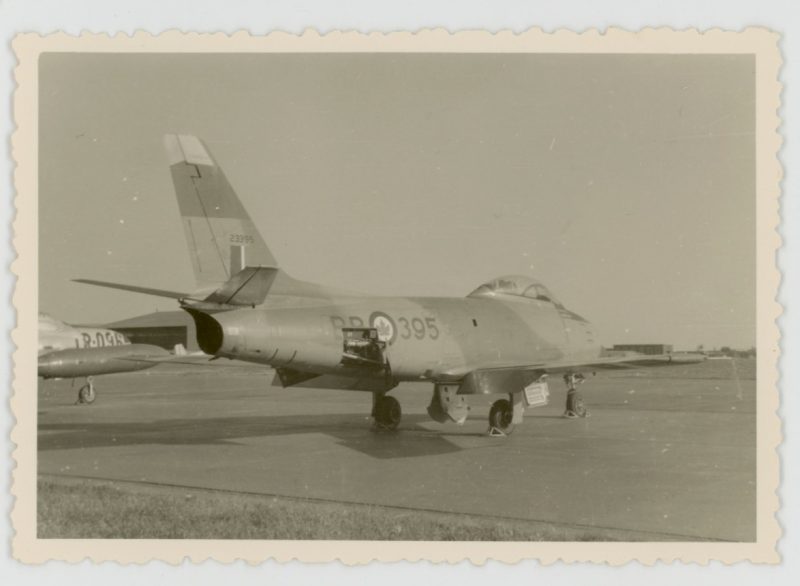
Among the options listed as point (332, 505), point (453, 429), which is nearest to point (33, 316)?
point (332, 505)

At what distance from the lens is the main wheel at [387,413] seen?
46.7ft

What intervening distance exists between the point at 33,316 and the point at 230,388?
19326mm

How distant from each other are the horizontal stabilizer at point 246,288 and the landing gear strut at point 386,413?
4.40 m

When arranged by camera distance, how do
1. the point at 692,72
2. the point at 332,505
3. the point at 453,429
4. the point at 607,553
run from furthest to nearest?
the point at 453,429 → the point at 692,72 → the point at 332,505 → the point at 607,553

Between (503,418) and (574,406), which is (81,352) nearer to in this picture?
(503,418)

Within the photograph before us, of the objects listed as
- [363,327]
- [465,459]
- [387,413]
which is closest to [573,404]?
[387,413]

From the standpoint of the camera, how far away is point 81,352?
1834 centimetres

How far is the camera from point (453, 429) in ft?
47.9

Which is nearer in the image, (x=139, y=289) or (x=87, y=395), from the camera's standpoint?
(x=139, y=289)

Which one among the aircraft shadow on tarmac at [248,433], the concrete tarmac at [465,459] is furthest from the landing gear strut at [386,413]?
the concrete tarmac at [465,459]

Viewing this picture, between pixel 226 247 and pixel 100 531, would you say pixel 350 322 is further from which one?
pixel 100 531

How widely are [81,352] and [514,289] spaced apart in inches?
385

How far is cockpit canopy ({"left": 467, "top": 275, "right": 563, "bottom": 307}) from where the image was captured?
15.1 meters

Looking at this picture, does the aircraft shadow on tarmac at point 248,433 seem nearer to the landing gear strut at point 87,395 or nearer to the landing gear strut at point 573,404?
the landing gear strut at point 573,404
